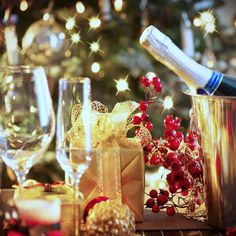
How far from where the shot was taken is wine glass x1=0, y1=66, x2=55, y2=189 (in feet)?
3.62

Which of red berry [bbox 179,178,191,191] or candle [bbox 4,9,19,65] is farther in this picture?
candle [bbox 4,9,19,65]

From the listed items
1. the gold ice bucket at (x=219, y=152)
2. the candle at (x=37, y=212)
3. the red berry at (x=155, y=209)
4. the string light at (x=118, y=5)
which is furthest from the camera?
the string light at (x=118, y=5)

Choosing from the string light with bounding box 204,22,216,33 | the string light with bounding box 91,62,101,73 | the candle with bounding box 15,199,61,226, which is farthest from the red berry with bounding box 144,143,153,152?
the string light with bounding box 204,22,216,33

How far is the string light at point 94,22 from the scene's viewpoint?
2.55 meters

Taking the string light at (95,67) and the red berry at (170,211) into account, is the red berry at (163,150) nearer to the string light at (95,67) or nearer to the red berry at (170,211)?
the red berry at (170,211)

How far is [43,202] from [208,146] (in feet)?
1.18

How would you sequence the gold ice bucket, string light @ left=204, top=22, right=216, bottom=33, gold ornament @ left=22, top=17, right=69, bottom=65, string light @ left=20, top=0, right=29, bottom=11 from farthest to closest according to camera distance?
string light @ left=204, top=22, right=216, bottom=33 < string light @ left=20, top=0, right=29, bottom=11 < gold ornament @ left=22, top=17, right=69, bottom=65 < the gold ice bucket

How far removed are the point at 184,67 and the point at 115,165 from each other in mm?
224

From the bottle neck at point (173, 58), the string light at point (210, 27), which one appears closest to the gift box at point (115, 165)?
the bottle neck at point (173, 58)

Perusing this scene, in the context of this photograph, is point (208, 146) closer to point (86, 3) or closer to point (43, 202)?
point (43, 202)

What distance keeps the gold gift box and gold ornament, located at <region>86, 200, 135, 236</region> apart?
15cm

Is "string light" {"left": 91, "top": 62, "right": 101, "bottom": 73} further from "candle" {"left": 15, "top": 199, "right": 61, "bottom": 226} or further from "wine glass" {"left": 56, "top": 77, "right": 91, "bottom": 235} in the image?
"candle" {"left": 15, "top": 199, "right": 61, "bottom": 226}

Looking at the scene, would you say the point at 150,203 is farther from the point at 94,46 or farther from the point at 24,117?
the point at 94,46

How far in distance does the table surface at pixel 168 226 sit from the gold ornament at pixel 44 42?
3.80 ft
